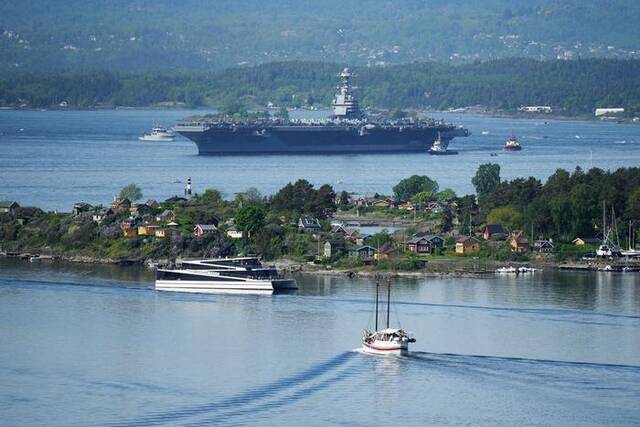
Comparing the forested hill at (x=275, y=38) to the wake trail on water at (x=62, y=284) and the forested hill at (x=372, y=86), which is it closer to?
the forested hill at (x=372, y=86)

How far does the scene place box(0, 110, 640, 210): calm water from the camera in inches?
2147

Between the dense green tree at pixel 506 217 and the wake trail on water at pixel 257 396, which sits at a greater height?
the dense green tree at pixel 506 217

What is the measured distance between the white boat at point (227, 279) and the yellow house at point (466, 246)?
5.71 meters

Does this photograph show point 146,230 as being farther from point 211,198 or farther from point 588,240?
point 588,240

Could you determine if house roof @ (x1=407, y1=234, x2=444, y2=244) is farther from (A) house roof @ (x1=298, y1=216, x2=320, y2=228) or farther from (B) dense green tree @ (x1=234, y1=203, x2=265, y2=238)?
(B) dense green tree @ (x1=234, y1=203, x2=265, y2=238)

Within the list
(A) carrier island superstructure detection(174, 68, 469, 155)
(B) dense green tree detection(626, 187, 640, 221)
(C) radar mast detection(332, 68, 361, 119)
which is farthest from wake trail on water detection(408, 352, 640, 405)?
(C) radar mast detection(332, 68, 361, 119)

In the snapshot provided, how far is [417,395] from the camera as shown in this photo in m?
22.6

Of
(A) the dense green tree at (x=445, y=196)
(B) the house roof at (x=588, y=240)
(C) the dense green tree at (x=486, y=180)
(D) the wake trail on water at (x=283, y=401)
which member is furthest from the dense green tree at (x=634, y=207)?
(D) the wake trail on water at (x=283, y=401)

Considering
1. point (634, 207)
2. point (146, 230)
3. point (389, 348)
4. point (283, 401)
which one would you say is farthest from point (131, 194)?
point (283, 401)

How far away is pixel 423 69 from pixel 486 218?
114641 mm

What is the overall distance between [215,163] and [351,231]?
31.2 m

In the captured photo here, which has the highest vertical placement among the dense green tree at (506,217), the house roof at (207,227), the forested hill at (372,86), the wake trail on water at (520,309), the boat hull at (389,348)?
the forested hill at (372,86)

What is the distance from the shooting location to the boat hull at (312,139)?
77250 millimetres

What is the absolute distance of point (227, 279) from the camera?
32469 mm
